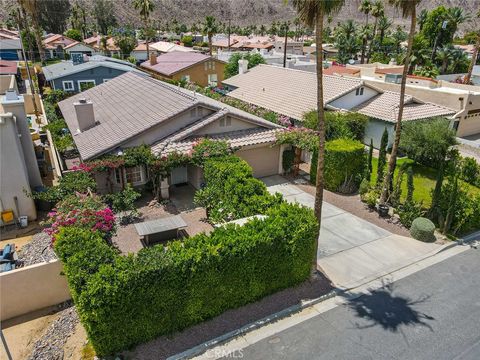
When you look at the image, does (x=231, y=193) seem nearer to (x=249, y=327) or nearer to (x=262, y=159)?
(x=249, y=327)

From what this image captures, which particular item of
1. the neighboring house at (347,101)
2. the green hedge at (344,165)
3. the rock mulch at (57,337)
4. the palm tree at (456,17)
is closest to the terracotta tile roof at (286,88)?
the neighboring house at (347,101)

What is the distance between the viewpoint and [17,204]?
58.4 ft

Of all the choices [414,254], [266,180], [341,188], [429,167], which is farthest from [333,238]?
[429,167]

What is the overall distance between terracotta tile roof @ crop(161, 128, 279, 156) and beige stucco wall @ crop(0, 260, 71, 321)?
911cm

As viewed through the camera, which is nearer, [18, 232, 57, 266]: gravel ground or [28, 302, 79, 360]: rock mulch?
[28, 302, 79, 360]: rock mulch

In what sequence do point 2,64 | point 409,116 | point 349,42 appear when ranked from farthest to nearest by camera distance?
1. point 349,42
2. point 2,64
3. point 409,116

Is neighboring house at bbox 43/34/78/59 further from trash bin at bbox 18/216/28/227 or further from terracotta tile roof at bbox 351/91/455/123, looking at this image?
trash bin at bbox 18/216/28/227

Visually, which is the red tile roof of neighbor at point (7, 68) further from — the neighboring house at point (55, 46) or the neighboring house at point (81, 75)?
the neighboring house at point (55, 46)

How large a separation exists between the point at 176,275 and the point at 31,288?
18.6 feet

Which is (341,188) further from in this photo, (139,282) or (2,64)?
(2,64)

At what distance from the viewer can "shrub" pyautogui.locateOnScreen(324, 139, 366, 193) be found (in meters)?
21.4

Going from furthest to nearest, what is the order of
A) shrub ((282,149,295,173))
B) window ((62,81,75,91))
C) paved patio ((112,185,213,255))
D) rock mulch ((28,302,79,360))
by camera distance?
window ((62,81,75,91)) < shrub ((282,149,295,173)) < paved patio ((112,185,213,255)) < rock mulch ((28,302,79,360))

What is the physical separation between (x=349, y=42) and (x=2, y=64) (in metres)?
65.0

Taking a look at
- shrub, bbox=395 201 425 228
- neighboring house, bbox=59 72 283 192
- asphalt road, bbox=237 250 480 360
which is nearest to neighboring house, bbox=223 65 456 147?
neighboring house, bbox=59 72 283 192
